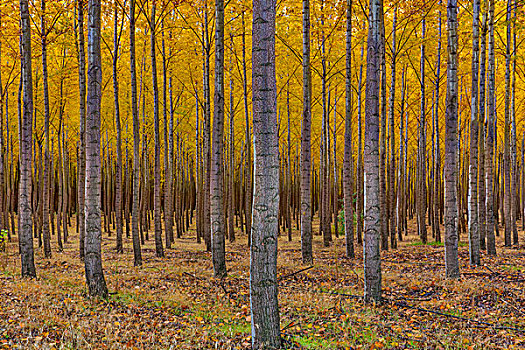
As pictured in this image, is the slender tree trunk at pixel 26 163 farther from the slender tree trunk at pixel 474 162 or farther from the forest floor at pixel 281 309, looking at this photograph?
the slender tree trunk at pixel 474 162

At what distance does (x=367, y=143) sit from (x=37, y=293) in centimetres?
540

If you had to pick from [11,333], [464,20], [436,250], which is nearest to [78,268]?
[11,333]

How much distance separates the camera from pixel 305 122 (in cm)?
920

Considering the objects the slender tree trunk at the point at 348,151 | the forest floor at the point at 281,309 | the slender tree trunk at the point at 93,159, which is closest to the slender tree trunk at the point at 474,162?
the forest floor at the point at 281,309

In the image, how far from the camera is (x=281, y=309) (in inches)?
226

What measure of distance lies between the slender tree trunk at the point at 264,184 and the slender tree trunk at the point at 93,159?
3.24m

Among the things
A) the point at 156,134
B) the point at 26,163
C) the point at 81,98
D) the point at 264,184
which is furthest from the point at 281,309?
the point at 81,98

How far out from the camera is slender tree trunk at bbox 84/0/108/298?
237 inches

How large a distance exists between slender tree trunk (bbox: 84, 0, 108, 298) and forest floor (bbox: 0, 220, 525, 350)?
1.31 ft

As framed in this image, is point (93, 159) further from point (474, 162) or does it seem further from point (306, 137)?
point (474, 162)

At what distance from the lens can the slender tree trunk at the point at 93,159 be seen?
6008 millimetres

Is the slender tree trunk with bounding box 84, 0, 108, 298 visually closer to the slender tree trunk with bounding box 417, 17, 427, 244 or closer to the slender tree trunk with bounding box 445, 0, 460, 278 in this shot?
the slender tree trunk with bounding box 445, 0, 460, 278

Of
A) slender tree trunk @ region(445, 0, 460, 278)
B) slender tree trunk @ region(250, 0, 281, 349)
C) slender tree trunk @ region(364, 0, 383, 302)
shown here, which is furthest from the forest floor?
slender tree trunk @ region(445, 0, 460, 278)

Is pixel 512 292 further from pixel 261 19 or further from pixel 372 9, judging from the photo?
pixel 261 19
